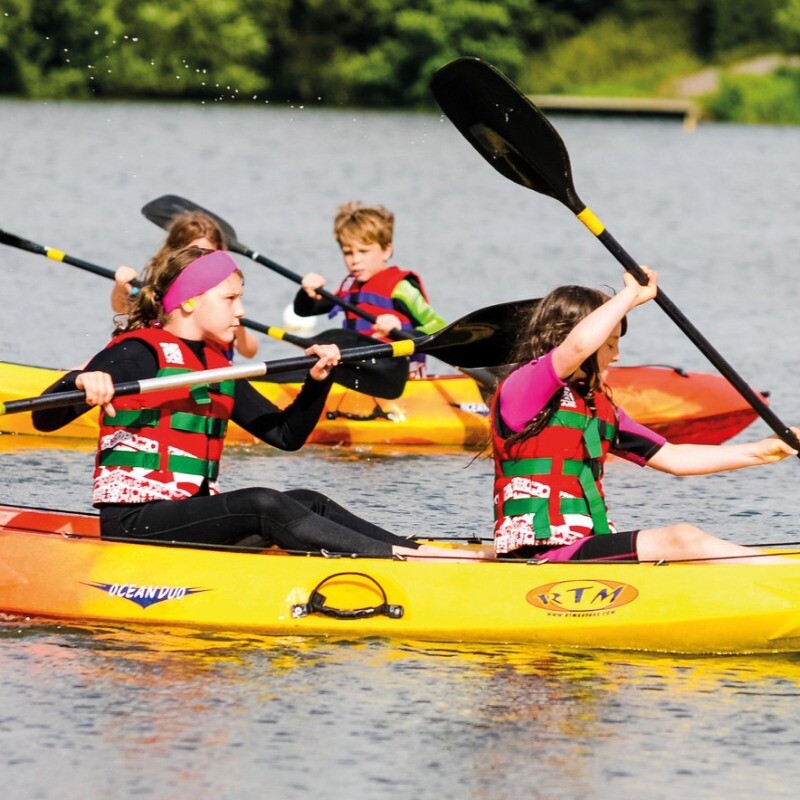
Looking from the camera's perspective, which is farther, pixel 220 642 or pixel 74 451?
pixel 74 451

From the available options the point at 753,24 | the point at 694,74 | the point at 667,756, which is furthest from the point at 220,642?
the point at 753,24

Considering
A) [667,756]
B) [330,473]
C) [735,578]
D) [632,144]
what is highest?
[632,144]

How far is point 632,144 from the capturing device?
3400 cm

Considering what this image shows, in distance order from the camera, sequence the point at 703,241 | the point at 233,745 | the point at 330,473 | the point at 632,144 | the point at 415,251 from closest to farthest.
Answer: the point at 233,745
the point at 330,473
the point at 415,251
the point at 703,241
the point at 632,144

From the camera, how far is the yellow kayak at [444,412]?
867 cm

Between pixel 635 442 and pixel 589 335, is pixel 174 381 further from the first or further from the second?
pixel 635 442

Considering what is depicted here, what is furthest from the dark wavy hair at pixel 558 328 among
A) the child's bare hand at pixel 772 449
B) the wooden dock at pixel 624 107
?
the wooden dock at pixel 624 107

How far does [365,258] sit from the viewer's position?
8.65 meters

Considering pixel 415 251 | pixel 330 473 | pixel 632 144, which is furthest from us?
pixel 632 144

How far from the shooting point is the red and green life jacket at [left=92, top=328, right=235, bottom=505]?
212 inches

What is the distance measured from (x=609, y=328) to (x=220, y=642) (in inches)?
58.7

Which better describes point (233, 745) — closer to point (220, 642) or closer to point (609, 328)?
point (220, 642)

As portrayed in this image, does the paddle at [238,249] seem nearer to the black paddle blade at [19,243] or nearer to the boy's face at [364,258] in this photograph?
the boy's face at [364,258]

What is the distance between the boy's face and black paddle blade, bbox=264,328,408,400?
304 mm
